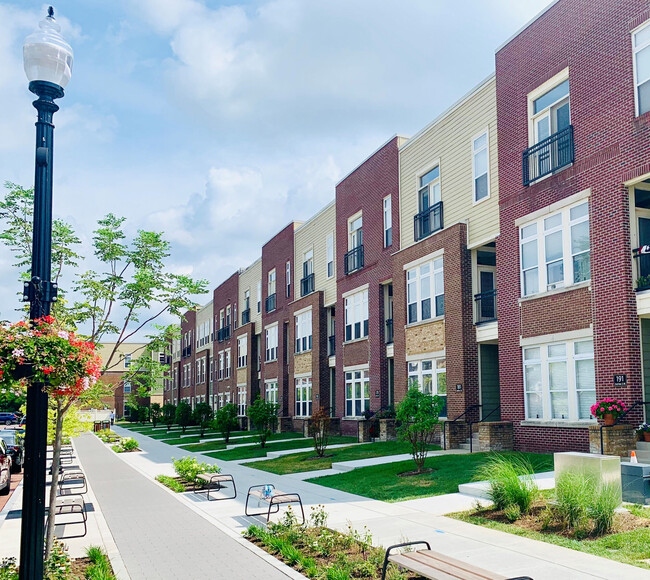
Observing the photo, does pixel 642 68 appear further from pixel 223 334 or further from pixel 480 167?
pixel 223 334

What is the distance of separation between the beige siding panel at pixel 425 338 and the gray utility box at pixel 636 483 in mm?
12364

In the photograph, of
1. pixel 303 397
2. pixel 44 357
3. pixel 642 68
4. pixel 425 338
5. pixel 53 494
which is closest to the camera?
pixel 44 357

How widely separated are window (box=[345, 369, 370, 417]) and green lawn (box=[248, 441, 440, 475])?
484 cm

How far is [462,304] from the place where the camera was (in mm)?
22578

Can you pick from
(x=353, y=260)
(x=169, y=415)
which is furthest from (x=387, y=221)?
(x=169, y=415)

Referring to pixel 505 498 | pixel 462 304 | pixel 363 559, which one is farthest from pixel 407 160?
pixel 363 559

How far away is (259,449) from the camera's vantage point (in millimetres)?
29156

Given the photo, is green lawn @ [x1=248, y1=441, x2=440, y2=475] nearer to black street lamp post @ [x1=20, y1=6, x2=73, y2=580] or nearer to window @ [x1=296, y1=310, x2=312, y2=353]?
window @ [x1=296, y1=310, x2=312, y2=353]

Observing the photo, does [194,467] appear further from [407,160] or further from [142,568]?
[407,160]

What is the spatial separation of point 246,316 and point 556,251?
3462cm

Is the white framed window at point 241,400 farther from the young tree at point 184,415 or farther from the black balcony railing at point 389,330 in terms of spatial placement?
the black balcony railing at point 389,330

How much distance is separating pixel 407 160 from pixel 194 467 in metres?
14.8

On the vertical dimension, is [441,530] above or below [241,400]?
below

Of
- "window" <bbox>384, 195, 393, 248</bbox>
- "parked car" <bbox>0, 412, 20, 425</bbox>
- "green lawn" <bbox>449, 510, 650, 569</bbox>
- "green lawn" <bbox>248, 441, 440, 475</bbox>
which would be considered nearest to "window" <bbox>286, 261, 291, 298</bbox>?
"window" <bbox>384, 195, 393, 248</bbox>
